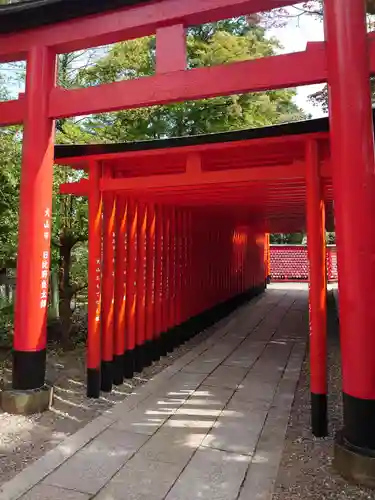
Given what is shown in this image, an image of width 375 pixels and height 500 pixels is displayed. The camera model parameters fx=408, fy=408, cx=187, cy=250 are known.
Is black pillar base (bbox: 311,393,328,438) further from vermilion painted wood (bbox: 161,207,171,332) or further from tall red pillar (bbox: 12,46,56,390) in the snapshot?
vermilion painted wood (bbox: 161,207,171,332)

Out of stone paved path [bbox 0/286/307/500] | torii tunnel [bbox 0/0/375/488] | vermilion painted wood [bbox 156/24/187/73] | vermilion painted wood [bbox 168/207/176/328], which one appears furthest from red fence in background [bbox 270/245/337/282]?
vermilion painted wood [bbox 156/24/187/73]

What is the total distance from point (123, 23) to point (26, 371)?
3935 mm

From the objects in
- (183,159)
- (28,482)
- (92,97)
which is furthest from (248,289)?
(28,482)

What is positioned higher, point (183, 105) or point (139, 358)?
point (183, 105)

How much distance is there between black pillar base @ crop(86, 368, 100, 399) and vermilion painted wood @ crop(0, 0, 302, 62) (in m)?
3.88

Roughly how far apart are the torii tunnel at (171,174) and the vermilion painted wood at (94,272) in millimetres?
14

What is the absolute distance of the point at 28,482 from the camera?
10.0ft

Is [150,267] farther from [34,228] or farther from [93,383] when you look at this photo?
[34,228]

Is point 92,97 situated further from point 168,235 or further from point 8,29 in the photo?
point 168,235

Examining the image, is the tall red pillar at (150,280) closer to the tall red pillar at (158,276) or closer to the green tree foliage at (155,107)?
the tall red pillar at (158,276)

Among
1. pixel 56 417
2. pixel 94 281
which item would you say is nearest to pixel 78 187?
pixel 94 281

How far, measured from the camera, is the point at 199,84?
398cm

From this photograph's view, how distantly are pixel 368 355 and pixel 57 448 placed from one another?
275 centimetres

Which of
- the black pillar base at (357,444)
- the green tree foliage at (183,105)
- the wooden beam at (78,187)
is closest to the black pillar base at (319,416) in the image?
the black pillar base at (357,444)
